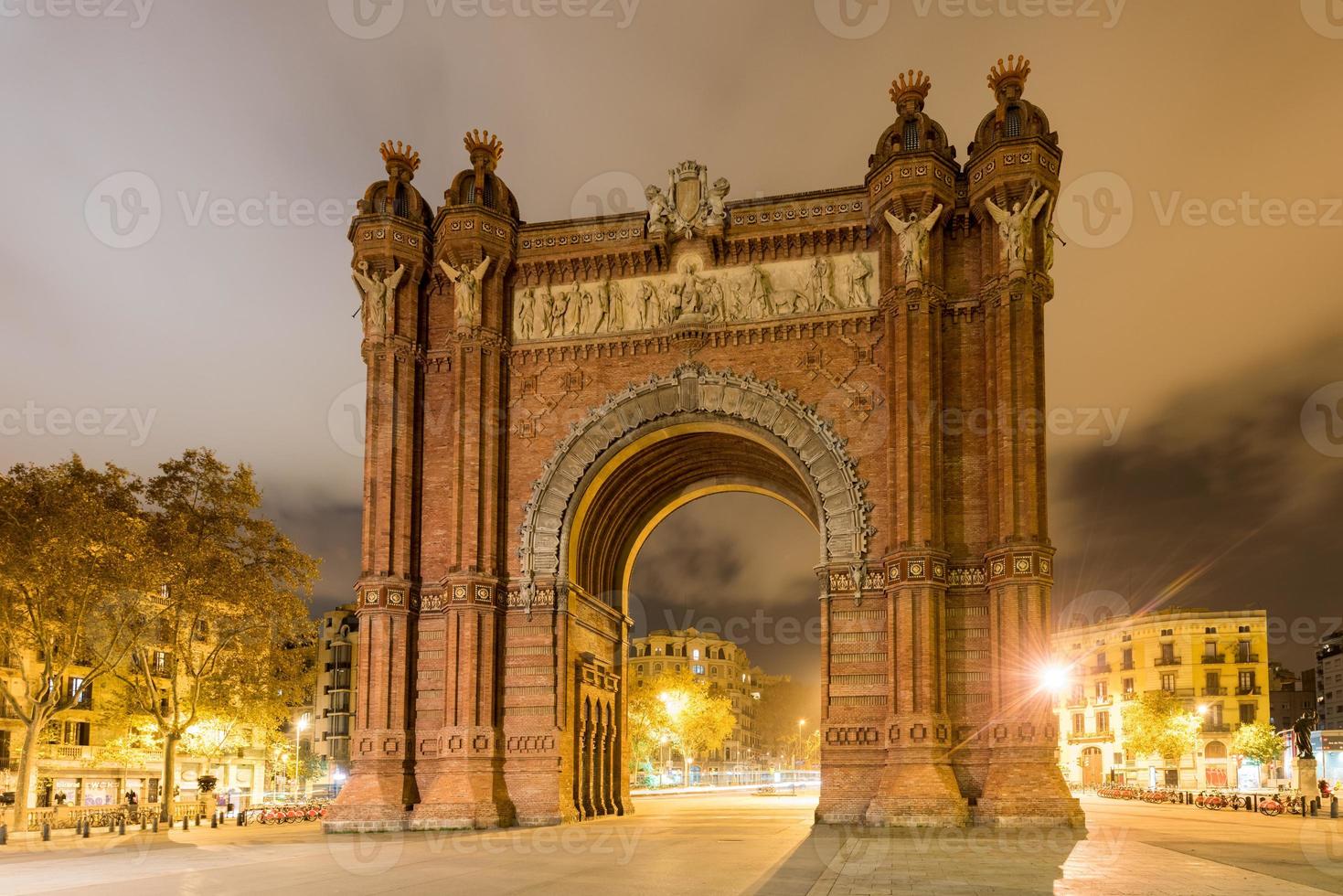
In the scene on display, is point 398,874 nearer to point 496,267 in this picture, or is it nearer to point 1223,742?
point 496,267

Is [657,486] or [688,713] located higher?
[657,486]

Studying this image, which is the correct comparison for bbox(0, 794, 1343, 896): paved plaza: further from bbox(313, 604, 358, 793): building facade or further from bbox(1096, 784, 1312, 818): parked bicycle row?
bbox(313, 604, 358, 793): building facade

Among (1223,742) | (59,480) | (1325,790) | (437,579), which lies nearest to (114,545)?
(59,480)

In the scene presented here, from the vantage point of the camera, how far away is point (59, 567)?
30203 mm

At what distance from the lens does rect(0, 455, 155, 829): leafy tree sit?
98.6ft

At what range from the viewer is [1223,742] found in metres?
81.4

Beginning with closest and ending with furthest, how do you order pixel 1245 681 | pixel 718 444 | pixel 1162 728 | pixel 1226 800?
pixel 718 444
pixel 1226 800
pixel 1162 728
pixel 1245 681

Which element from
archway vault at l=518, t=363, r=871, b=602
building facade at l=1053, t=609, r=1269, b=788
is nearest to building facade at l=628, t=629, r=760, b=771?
building facade at l=1053, t=609, r=1269, b=788

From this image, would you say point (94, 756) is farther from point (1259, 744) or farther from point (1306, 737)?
point (1259, 744)

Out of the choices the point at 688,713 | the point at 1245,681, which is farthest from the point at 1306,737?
the point at 1245,681

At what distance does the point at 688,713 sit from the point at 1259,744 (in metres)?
34.8

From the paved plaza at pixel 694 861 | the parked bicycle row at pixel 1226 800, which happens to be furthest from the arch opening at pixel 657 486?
the parked bicycle row at pixel 1226 800

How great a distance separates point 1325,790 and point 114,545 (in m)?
47.2

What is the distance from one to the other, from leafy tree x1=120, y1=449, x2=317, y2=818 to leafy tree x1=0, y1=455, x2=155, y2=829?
4.78 feet
